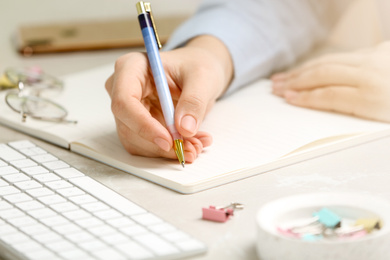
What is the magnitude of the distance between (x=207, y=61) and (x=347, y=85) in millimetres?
211

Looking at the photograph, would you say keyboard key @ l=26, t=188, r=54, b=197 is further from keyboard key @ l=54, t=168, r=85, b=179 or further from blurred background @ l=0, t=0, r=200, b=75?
blurred background @ l=0, t=0, r=200, b=75

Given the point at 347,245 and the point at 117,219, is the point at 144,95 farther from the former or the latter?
the point at 347,245

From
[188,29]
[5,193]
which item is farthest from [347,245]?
[188,29]

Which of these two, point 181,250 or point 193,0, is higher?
point 193,0

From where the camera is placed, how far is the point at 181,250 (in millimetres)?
550

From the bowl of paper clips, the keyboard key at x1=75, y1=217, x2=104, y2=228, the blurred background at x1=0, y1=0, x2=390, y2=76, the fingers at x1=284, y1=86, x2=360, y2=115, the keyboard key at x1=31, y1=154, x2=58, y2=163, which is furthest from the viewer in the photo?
the blurred background at x1=0, y1=0, x2=390, y2=76

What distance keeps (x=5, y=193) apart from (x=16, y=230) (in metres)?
0.11

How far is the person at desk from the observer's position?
2.59 ft

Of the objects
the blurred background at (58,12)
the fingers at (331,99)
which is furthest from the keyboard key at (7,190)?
the blurred background at (58,12)

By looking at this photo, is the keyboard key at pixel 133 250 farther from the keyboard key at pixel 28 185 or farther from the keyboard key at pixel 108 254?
the keyboard key at pixel 28 185

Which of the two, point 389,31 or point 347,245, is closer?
point 347,245

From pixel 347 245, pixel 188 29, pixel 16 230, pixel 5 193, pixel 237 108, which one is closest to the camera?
pixel 347 245

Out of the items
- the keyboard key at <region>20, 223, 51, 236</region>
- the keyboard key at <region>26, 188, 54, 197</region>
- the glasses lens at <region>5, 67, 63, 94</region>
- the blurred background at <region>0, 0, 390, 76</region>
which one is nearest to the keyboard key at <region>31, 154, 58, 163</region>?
the keyboard key at <region>26, 188, 54, 197</region>

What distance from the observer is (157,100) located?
90 centimetres
